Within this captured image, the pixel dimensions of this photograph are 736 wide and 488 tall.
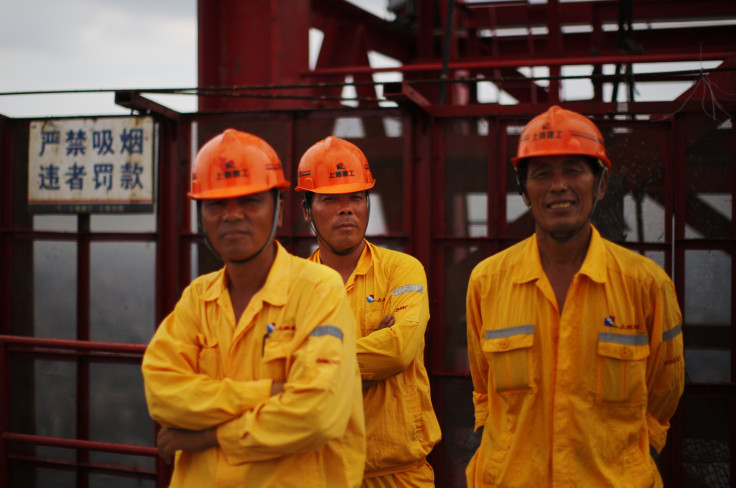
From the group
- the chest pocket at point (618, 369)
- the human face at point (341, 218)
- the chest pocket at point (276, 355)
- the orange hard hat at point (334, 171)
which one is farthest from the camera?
the orange hard hat at point (334, 171)

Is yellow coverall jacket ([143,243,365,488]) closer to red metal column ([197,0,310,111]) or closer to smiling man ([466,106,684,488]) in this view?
smiling man ([466,106,684,488])

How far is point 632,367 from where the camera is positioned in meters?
2.82

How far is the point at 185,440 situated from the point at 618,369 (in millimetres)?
1783

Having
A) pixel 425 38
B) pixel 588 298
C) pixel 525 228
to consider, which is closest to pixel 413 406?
pixel 588 298

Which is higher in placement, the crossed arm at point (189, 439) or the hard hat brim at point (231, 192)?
the hard hat brim at point (231, 192)

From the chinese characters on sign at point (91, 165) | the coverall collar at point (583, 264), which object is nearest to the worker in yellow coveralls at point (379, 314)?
the coverall collar at point (583, 264)

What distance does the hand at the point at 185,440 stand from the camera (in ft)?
8.20

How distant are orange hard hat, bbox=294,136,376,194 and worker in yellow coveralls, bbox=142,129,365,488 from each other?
1180 mm

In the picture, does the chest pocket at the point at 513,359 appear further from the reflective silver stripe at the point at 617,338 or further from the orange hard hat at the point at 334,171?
the orange hard hat at the point at 334,171

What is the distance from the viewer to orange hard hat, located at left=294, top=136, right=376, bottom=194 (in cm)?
398

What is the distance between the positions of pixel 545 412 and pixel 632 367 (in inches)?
16.2

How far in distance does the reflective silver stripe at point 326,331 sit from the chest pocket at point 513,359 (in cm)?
85

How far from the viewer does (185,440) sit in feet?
8.31

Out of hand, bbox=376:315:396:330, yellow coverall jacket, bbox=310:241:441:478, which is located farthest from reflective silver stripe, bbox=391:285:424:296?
hand, bbox=376:315:396:330
